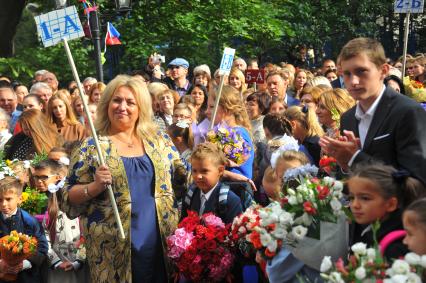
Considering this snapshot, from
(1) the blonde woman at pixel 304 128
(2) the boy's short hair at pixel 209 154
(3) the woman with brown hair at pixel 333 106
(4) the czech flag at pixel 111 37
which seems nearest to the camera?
(2) the boy's short hair at pixel 209 154

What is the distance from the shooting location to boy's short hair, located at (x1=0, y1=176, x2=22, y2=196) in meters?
7.60

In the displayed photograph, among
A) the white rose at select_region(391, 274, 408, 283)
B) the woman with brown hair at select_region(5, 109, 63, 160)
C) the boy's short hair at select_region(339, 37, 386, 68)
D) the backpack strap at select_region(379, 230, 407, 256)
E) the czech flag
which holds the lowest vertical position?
the czech flag

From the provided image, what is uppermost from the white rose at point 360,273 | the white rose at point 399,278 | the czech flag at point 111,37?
the white rose at point 399,278

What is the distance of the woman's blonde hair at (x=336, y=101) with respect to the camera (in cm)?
839

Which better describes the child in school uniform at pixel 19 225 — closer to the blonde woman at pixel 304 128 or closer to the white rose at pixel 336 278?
the blonde woman at pixel 304 128

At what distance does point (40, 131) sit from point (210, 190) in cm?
349

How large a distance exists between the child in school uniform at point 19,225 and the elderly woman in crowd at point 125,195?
1605 mm

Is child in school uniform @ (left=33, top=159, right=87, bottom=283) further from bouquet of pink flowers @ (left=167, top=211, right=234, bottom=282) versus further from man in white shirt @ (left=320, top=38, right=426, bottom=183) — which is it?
man in white shirt @ (left=320, top=38, right=426, bottom=183)

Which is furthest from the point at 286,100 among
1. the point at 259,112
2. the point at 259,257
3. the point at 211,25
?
the point at 211,25

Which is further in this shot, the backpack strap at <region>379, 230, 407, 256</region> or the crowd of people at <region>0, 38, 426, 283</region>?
the crowd of people at <region>0, 38, 426, 283</region>

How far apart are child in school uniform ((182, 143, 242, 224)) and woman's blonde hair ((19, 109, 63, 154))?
3071mm

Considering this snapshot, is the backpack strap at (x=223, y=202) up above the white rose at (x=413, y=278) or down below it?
below

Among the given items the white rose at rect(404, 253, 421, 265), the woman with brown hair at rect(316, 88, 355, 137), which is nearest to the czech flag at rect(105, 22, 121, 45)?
the woman with brown hair at rect(316, 88, 355, 137)

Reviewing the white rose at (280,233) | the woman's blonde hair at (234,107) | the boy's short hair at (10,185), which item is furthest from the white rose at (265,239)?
the woman's blonde hair at (234,107)
